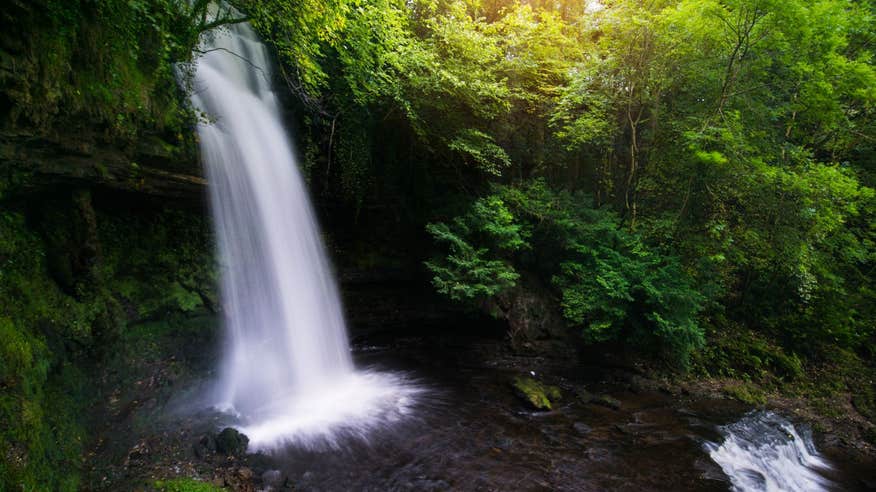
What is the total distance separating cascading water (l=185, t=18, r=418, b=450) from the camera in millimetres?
6387

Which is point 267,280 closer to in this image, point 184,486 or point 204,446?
point 204,446

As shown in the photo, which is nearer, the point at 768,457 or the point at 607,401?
the point at 768,457

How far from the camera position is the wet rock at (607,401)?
7745 mm

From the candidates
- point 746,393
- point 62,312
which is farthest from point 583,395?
point 62,312

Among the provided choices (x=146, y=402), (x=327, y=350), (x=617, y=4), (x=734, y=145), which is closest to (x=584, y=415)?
(x=327, y=350)

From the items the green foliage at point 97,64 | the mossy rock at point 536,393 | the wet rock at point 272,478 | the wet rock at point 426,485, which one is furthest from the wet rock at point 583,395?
the green foliage at point 97,64

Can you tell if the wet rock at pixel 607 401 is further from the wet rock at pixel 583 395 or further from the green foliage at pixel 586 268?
the green foliage at pixel 586 268

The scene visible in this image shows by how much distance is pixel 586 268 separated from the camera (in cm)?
982

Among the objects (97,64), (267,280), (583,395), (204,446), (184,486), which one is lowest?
(583,395)

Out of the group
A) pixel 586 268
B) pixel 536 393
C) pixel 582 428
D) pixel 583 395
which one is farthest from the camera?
pixel 586 268

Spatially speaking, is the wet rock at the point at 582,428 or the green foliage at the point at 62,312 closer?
the green foliage at the point at 62,312

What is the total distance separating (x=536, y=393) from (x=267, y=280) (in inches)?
236

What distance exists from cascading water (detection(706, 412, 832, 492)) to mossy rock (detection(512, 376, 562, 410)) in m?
2.68

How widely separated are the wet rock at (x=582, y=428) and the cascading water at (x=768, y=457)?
6.25 ft
